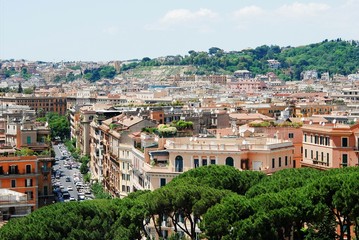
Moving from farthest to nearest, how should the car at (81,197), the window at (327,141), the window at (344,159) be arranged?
the car at (81,197) < the window at (327,141) < the window at (344,159)

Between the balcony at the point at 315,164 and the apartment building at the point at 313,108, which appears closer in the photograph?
the balcony at the point at 315,164

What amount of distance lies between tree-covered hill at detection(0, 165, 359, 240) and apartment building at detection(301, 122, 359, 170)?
11759 millimetres

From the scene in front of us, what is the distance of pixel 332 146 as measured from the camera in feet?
196

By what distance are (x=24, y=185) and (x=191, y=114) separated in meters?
34.6

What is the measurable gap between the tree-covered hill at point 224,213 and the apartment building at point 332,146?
38.6 ft

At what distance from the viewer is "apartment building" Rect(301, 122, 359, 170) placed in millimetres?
59031

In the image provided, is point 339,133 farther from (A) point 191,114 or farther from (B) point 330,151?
(A) point 191,114

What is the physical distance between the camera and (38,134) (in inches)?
3091

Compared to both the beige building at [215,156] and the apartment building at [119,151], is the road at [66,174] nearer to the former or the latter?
the apartment building at [119,151]

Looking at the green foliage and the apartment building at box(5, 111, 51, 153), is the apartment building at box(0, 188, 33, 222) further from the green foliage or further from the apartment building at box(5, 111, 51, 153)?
the apartment building at box(5, 111, 51, 153)

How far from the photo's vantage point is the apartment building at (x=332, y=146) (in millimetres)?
59031

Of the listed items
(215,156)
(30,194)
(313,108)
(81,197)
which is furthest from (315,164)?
(313,108)

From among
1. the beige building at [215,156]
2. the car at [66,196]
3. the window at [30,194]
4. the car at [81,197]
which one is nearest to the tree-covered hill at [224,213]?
the beige building at [215,156]

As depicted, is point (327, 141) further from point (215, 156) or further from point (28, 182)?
point (28, 182)
